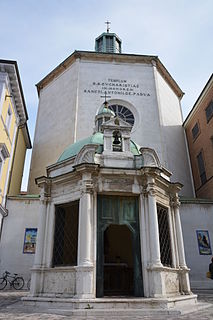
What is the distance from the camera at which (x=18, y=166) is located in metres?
21.8

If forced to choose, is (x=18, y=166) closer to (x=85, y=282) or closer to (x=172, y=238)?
(x=172, y=238)

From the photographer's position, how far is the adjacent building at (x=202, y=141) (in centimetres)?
2069

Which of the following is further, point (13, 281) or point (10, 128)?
point (10, 128)

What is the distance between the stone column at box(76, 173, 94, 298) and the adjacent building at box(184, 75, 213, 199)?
1333cm

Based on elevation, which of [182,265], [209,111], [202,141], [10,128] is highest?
[209,111]

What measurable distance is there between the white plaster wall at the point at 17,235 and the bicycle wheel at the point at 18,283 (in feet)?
0.85

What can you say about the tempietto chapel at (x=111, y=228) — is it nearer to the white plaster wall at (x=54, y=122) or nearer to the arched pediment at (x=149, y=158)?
the arched pediment at (x=149, y=158)

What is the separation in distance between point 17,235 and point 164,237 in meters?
10.1

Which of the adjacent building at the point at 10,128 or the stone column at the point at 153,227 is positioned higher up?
the adjacent building at the point at 10,128

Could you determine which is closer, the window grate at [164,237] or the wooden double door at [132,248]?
the wooden double door at [132,248]

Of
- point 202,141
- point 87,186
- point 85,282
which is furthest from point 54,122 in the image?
point 85,282

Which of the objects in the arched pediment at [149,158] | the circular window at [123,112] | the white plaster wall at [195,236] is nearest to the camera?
the arched pediment at [149,158]

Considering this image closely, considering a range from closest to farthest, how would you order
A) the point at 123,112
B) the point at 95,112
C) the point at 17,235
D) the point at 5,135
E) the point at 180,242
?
the point at 180,242 < the point at 17,235 < the point at 5,135 < the point at 95,112 < the point at 123,112

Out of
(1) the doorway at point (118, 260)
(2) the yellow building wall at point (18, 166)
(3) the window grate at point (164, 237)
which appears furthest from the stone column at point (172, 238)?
(2) the yellow building wall at point (18, 166)
